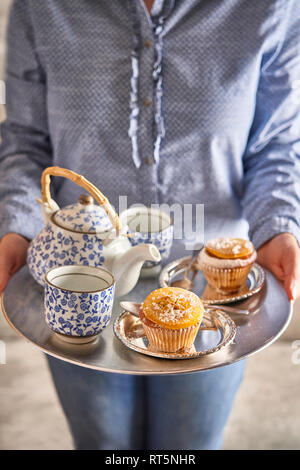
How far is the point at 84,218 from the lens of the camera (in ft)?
2.90

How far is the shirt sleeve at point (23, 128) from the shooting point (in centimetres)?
108

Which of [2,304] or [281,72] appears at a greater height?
[281,72]

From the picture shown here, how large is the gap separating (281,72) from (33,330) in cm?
68

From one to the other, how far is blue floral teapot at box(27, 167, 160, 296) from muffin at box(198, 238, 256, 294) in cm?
14

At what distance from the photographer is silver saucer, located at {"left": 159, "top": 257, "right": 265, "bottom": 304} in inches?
36.1

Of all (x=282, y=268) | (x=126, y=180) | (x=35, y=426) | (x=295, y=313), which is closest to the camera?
(x=282, y=268)

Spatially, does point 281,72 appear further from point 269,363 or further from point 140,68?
point 269,363

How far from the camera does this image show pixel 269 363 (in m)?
2.07

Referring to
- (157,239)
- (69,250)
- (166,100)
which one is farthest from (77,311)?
(166,100)

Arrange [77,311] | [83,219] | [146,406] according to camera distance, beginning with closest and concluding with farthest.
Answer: [77,311]
[83,219]
[146,406]

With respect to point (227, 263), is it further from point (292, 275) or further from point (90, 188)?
point (90, 188)

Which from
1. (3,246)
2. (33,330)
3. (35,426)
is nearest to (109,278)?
(33,330)

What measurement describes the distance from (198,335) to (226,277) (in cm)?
15

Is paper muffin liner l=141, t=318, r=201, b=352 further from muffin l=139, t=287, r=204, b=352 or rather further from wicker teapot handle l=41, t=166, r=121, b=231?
wicker teapot handle l=41, t=166, r=121, b=231
